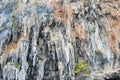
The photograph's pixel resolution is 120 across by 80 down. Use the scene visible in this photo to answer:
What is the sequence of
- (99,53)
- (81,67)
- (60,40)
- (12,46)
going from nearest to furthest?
(81,67) < (60,40) < (99,53) < (12,46)

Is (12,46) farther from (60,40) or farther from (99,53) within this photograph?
(99,53)

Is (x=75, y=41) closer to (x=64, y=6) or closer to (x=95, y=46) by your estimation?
(x=95, y=46)

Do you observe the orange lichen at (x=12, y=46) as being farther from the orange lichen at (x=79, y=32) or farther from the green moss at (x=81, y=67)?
the green moss at (x=81, y=67)

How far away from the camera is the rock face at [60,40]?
29.1m

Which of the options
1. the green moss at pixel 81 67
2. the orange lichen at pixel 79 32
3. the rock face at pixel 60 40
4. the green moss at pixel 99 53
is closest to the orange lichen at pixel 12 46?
the rock face at pixel 60 40

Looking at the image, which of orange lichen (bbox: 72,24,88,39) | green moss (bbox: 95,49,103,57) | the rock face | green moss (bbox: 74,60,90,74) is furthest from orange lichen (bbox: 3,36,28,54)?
green moss (bbox: 95,49,103,57)

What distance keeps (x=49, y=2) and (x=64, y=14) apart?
7.49 feet

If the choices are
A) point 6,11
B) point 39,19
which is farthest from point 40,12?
point 6,11

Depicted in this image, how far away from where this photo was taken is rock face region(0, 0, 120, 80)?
29109 millimetres

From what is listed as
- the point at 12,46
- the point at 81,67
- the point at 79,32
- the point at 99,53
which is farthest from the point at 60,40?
the point at 12,46

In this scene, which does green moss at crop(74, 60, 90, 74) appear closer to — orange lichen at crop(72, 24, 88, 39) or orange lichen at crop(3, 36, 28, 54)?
orange lichen at crop(72, 24, 88, 39)

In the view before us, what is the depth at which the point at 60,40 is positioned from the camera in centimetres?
3061

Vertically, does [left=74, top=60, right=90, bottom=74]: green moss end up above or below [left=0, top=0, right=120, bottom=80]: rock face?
below

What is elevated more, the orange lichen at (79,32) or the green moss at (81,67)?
the orange lichen at (79,32)
